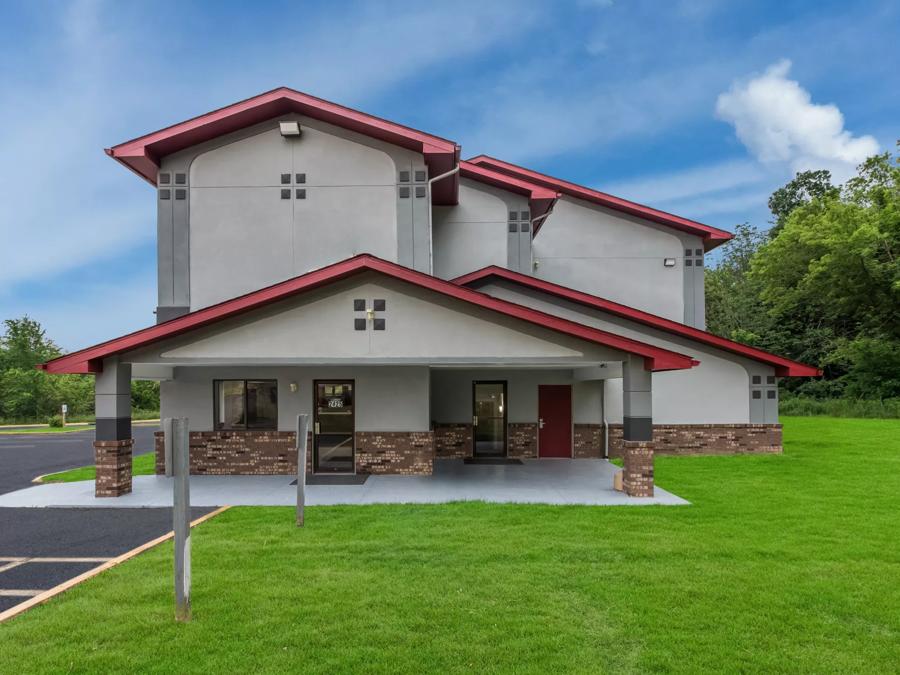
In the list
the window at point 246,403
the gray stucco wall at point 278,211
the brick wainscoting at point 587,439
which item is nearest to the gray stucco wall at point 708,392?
the brick wainscoting at point 587,439

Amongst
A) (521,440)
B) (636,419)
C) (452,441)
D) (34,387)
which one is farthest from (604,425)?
(34,387)

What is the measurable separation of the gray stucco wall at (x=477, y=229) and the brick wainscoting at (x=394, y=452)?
6096mm

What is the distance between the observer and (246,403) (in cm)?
1402

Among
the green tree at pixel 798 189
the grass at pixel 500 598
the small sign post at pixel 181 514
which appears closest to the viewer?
the grass at pixel 500 598

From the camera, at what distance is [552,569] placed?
6.71 metres

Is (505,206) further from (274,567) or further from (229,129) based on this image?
(274,567)

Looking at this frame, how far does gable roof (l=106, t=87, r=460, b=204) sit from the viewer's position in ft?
43.8

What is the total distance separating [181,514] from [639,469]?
846 cm

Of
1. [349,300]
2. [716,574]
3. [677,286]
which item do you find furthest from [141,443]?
[716,574]

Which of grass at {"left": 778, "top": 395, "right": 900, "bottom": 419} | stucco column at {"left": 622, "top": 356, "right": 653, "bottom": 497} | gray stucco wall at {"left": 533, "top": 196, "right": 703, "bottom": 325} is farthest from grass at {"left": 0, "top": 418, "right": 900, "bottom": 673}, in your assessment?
grass at {"left": 778, "top": 395, "right": 900, "bottom": 419}

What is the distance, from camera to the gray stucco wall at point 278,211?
1392 cm

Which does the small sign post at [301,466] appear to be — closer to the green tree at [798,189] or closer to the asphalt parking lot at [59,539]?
the asphalt parking lot at [59,539]

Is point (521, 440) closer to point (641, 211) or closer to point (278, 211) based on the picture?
point (641, 211)

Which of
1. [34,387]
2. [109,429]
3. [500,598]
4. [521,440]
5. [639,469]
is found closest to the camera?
[500,598]
